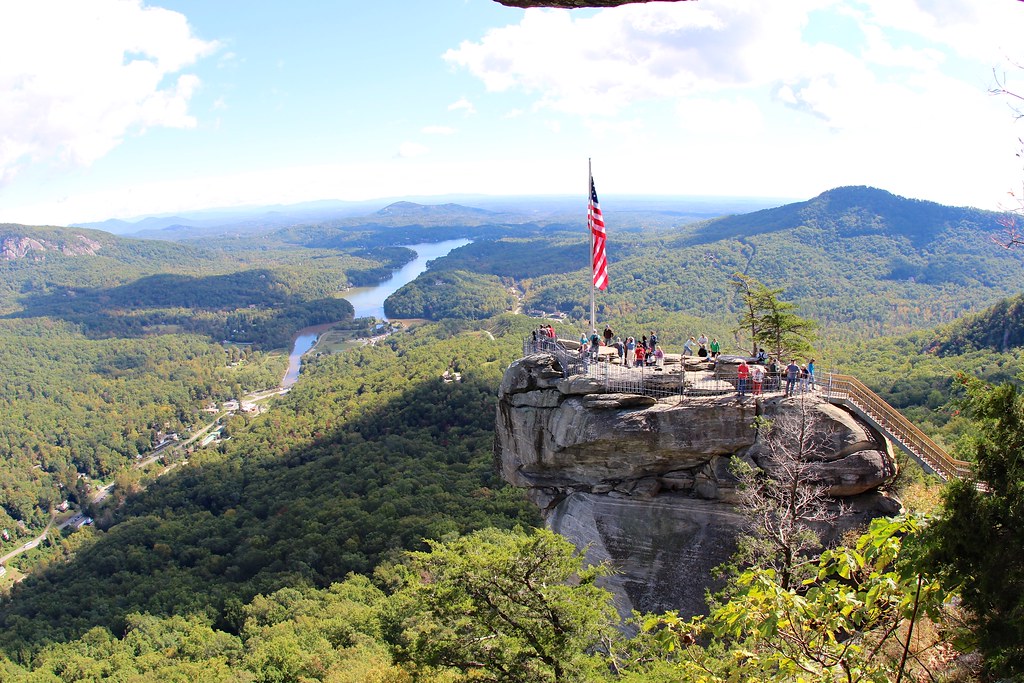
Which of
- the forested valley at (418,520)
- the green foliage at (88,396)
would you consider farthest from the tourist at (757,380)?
the green foliage at (88,396)

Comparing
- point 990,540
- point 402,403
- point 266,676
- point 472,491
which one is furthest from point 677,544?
point 402,403

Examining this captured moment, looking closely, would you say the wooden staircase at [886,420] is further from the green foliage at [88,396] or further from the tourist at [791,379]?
the green foliage at [88,396]

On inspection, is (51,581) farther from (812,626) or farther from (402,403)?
(812,626)

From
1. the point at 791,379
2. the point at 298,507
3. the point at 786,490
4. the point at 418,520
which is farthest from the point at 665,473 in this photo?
the point at 298,507

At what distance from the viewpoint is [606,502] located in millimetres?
20938

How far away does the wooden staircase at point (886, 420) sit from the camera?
17.1 meters

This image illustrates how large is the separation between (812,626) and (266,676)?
31.8 metres

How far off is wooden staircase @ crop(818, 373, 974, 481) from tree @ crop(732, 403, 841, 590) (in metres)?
1.54

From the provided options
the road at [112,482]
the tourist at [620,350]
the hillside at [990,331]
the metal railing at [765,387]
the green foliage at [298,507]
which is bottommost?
the road at [112,482]

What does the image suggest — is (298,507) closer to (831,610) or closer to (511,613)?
(511,613)

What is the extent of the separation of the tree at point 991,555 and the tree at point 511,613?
10.3 metres

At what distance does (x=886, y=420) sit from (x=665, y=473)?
22.7ft

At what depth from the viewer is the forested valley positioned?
6762 mm

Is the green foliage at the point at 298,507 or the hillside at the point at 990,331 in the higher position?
the hillside at the point at 990,331
